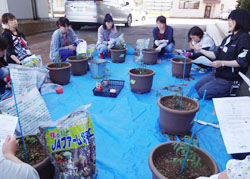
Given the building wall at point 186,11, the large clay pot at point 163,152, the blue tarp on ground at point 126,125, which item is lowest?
the blue tarp on ground at point 126,125

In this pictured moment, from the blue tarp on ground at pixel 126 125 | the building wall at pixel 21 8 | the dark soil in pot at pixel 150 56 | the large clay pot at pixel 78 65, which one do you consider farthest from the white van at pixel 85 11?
the blue tarp on ground at pixel 126 125

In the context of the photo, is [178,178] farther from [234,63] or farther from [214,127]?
[234,63]

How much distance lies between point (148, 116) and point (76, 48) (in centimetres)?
201

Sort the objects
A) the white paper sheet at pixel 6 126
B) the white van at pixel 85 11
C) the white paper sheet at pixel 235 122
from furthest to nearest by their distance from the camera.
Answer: the white van at pixel 85 11
the white paper sheet at pixel 235 122
the white paper sheet at pixel 6 126

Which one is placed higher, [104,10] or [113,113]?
[104,10]

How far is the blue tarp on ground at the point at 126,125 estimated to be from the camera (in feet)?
5.11

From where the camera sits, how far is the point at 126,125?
204 centimetres

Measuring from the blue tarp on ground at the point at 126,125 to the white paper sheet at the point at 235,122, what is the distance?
384mm

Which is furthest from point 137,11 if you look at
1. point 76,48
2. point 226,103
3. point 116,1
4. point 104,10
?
point 226,103

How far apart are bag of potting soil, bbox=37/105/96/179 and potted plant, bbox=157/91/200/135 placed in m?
0.86

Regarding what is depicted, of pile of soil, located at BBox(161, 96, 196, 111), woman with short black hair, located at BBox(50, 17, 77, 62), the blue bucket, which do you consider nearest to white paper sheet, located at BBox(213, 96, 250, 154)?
pile of soil, located at BBox(161, 96, 196, 111)

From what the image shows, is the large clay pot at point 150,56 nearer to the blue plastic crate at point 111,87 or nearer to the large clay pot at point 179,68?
the large clay pot at point 179,68

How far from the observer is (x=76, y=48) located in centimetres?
348

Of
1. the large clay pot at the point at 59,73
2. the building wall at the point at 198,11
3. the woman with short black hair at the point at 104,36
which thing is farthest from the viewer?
the building wall at the point at 198,11
